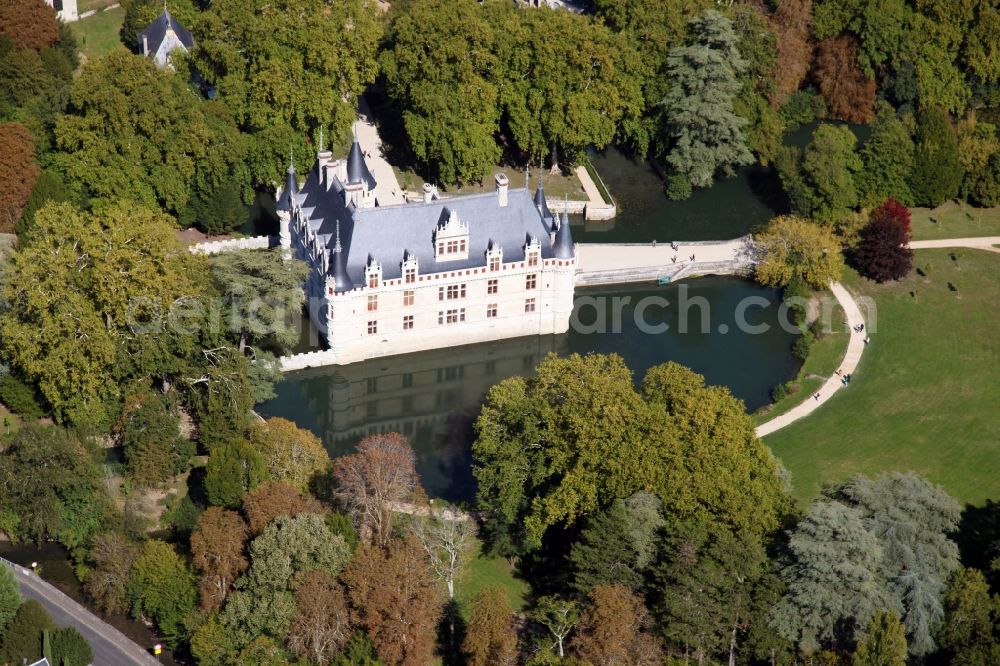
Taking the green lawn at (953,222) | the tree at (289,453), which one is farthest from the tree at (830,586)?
the green lawn at (953,222)

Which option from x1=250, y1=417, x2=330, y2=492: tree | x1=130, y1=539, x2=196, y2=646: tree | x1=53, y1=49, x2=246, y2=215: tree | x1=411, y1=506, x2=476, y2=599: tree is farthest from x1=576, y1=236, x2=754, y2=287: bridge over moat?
x1=130, y1=539, x2=196, y2=646: tree

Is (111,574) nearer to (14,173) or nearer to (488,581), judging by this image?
(488,581)

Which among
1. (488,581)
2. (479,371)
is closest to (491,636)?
(488,581)

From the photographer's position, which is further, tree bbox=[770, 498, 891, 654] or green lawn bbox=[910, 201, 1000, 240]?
green lawn bbox=[910, 201, 1000, 240]

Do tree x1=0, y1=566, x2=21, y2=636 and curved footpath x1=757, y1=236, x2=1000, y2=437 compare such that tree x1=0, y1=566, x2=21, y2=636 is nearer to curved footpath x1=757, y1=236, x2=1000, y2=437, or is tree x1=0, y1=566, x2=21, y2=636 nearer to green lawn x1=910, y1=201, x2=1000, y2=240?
curved footpath x1=757, y1=236, x2=1000, y2=437

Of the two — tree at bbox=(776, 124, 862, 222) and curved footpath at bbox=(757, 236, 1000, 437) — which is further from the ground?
tree at bbox=(776, 124, 862, 222)

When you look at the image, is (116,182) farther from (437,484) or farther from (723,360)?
(723,360)

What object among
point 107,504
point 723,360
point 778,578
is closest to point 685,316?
point 723,360
